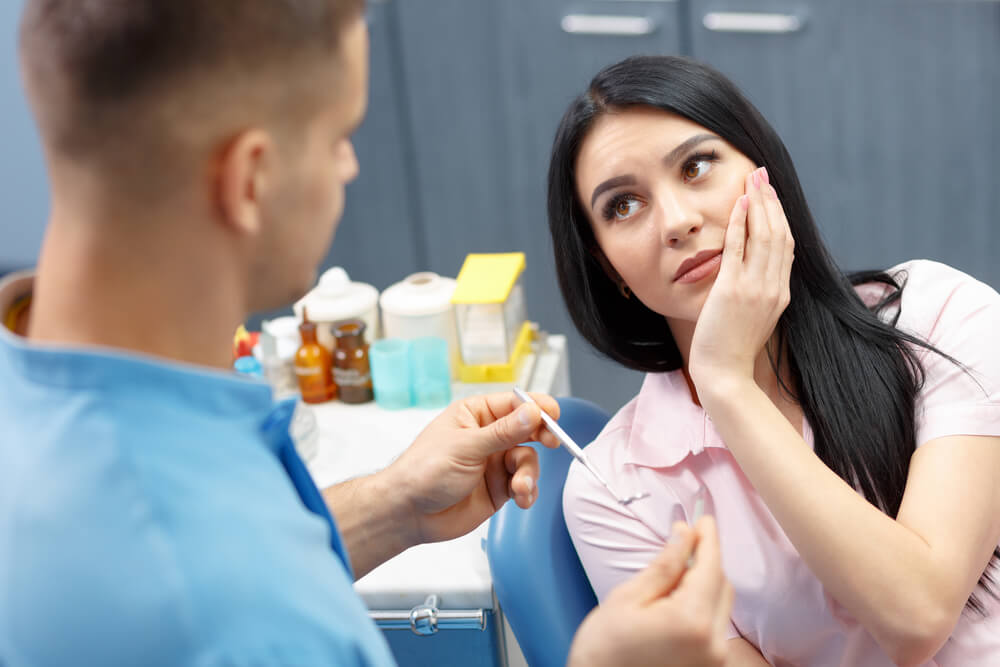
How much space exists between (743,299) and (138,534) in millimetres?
788

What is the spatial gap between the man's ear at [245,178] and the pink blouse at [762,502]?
30.3 inches

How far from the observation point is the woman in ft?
4.01

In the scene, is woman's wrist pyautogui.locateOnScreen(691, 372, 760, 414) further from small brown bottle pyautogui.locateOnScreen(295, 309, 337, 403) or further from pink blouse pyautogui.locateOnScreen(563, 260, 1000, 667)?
small brown bottle pyautogui.locateOnScreen(295, 309, 337, 403)

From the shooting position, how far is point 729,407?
4.12ft

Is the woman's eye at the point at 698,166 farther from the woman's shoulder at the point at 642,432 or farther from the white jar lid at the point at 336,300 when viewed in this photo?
the white jar lid at the point at 336,300

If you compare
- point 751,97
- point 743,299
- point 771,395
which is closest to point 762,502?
point 771,395

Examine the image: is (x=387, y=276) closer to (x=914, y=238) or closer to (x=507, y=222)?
(x=507, y=222)

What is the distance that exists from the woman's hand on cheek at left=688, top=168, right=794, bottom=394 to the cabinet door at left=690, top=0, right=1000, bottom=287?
1.61m

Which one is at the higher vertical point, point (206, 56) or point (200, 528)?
point (206, 56)

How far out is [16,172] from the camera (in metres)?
3.12

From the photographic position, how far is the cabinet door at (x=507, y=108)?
2.91 meters

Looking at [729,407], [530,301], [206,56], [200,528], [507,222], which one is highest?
[206,56]

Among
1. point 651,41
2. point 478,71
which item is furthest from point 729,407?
point 478,71

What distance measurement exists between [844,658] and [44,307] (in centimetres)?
101
